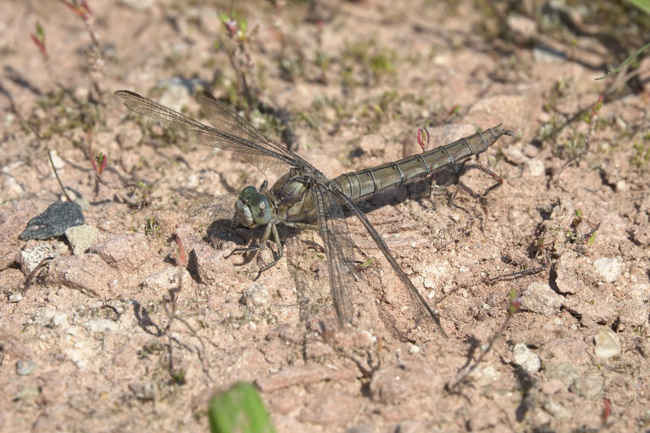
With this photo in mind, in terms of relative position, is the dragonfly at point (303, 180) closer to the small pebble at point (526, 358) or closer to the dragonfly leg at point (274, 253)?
the dragonfly leg at point (274, 253)

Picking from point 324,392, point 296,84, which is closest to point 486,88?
point 296,84

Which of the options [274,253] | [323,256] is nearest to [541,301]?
[323,256]

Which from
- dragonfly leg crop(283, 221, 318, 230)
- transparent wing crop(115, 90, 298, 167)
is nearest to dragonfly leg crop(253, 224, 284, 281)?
dragonfly leg crop(283, 221, 318, 230)

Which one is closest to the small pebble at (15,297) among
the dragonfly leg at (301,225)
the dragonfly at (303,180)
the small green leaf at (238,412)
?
the dragonfly at (303,180)

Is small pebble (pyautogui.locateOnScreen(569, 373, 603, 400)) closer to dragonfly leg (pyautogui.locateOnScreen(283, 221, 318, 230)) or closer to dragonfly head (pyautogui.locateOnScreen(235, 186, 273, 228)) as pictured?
dragonfly leg (pyautogui.locateOnScreen(283, 221, 318, 230))

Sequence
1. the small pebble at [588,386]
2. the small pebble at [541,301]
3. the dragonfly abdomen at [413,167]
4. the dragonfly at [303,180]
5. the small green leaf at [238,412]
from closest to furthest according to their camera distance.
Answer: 1. the small green leaf at [238,412]
2. the small pebble at [588,386]
3. the small pebble at [541,301]
4. the dragonfly at [303,180]
5. the dragonfly abdomen at [413,167]

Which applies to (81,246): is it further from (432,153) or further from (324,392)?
(432,153)


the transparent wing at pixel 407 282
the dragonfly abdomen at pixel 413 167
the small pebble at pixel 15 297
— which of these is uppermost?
the dragonfly abdomen at pixel 413 167
